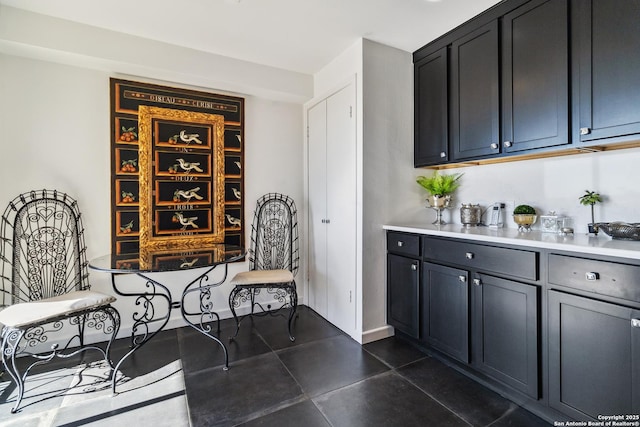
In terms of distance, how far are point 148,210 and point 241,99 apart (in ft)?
4.69

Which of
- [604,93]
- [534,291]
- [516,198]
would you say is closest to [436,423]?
[534,291]

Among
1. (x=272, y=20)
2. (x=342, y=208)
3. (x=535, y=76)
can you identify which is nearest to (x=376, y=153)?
(x=342, y=208)

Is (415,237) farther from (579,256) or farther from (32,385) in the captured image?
(32,385)

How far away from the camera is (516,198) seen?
2320 mm

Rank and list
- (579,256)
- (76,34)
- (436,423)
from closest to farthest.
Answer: (579,256) < (436,423) < (76,34)

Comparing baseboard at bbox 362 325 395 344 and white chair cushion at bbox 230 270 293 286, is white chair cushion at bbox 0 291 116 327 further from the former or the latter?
baseboard at bbox 362 325 395 344

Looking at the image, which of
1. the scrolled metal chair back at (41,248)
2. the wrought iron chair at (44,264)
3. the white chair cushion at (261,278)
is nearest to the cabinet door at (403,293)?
the white chair cushion at (261,278)

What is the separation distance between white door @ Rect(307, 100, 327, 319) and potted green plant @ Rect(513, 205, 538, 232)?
1.64 metres

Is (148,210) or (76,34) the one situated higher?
(76,34)

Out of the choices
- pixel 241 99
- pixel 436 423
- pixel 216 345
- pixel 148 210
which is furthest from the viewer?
pixel 241 99

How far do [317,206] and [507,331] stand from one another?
201 cm

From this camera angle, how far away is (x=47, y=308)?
187 centimetres

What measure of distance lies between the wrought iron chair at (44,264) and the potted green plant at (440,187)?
267 cm

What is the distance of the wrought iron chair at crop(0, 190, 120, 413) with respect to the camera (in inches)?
90.4
